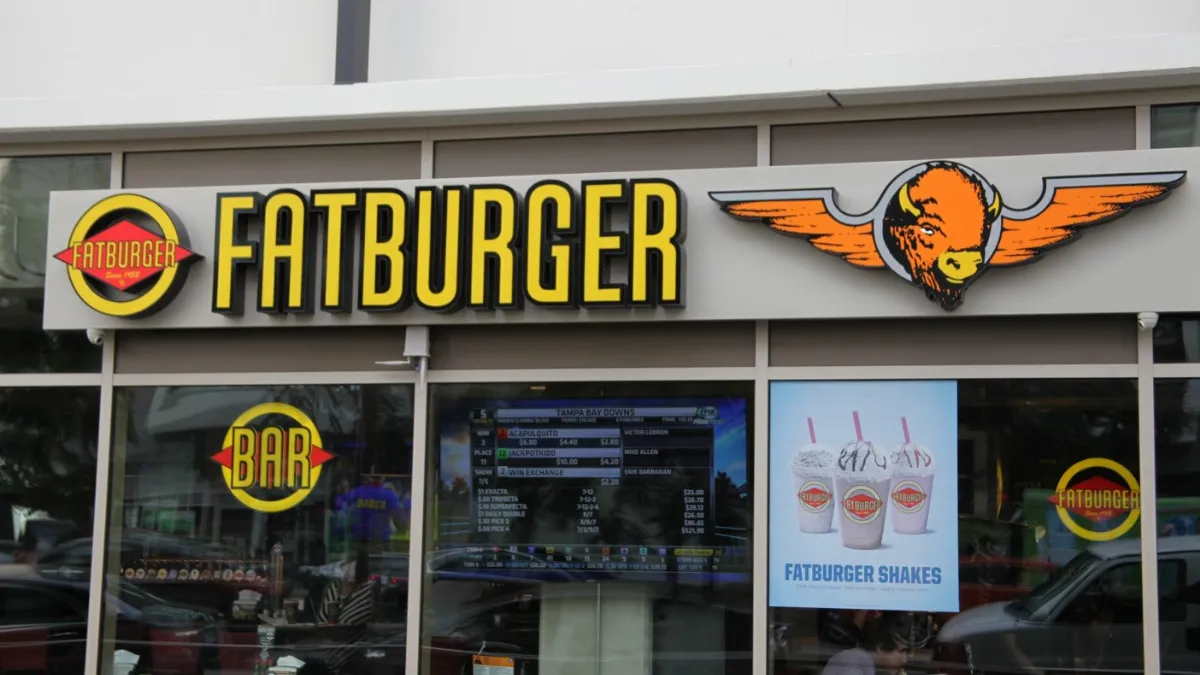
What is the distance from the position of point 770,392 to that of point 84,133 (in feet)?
15.4

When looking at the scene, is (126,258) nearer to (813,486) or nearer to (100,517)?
(100,517)

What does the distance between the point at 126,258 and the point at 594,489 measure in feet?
10.7

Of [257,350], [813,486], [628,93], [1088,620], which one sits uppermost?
[628,93]

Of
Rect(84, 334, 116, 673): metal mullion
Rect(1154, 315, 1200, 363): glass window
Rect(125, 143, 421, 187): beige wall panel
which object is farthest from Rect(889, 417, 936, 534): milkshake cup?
Rect(84, 334, 116, 673): metal mullion

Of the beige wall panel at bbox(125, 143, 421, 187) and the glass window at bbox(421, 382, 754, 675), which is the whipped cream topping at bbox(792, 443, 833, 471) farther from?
the beige wall panel at bbox(125, 143, 421, 187)

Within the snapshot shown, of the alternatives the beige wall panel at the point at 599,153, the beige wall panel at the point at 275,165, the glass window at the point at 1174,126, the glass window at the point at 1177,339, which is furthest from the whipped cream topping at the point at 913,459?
the beige wall panel at the point at 275,165

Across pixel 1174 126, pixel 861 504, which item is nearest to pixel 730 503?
pixel 861 504

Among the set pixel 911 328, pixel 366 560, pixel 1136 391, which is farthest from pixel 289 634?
pixel 1136 391

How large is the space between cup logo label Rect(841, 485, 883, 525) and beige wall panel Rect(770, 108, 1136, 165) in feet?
6.23

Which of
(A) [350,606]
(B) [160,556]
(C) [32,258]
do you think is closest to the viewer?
(A) [350,606]

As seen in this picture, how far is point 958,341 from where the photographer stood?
285 inches

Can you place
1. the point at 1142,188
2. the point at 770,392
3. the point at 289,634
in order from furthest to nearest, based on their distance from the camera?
the point at 289,634 → the point at 770,392 → the point at 1142,188

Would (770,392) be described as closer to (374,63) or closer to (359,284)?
(359,284)

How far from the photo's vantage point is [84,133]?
8.40 metres
